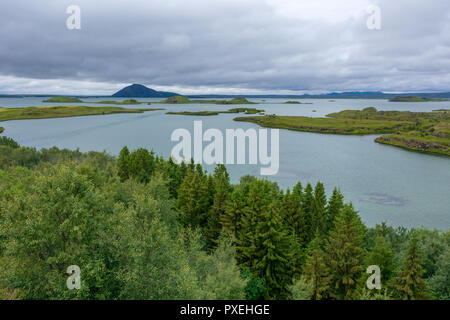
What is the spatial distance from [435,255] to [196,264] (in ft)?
85.4

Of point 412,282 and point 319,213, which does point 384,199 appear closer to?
point 319,213

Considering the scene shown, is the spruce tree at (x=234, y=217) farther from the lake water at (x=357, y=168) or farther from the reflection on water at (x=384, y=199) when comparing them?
the reflection on water at (x=384, y=199)

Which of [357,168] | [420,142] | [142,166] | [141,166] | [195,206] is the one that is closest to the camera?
[195,206]

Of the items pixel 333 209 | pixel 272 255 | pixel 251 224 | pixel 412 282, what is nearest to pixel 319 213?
pixel 333 209

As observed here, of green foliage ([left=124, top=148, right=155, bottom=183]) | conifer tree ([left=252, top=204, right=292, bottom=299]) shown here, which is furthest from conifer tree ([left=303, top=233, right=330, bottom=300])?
green foliage ([left=124, top=148, right=155, bottom=183])

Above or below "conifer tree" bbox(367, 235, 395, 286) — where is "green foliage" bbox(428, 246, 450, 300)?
below

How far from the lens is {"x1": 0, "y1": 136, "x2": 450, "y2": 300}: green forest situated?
15.4 m

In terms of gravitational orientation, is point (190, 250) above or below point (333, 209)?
below

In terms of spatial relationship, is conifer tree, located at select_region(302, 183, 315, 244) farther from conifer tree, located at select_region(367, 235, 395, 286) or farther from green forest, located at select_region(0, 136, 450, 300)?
conifer tree, located at select_region(367, 235, 395, 286)

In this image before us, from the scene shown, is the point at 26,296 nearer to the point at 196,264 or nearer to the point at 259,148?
the point at 196,264

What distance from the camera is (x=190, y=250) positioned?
2652 centimetres

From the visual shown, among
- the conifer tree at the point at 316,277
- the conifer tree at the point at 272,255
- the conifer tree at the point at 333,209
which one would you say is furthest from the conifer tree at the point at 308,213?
the conifer tree at the point at 316,277

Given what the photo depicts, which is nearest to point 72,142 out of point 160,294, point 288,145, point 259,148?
point 259,148

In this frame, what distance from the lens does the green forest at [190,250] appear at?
1541 centimetres
